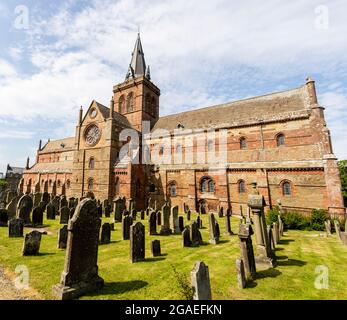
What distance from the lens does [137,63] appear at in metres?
34.3

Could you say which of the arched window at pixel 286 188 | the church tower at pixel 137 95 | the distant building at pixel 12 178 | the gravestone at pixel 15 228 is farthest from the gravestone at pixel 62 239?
the distant building at pixel 12 178

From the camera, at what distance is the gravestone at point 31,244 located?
7691 mm

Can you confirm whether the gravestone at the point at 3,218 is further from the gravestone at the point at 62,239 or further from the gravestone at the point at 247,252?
the gravestone at the point at 247,252

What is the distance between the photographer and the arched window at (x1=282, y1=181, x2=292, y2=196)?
1692cm

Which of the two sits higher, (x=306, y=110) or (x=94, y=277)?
(x=306, y=110)

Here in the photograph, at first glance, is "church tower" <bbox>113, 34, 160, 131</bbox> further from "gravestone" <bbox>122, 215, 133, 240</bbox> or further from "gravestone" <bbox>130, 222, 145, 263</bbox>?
"gravestone" <bbox>130, 222, 145, 263</bbox>

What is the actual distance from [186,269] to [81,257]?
343cm

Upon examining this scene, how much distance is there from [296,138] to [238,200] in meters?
7.71

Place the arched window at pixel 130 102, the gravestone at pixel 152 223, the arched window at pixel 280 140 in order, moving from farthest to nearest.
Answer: the arched window at pixel 130 102 → the arched window at pixel 280 140 → the gravestone at pixel 152 223

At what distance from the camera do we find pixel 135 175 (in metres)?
23.4

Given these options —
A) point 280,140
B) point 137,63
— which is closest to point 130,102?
point 137,63
